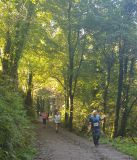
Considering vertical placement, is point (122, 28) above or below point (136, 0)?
below

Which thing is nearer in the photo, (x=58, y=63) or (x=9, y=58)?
(x=9, y=58)

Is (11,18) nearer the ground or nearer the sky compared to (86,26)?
nearer the ground

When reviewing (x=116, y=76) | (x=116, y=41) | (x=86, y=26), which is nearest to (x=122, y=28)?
(x=116, y=41)

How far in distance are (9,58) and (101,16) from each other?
1057cm

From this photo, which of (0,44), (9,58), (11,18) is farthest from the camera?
(0,44)

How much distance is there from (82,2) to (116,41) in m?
6.00

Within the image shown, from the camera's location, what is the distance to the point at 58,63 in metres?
40.4

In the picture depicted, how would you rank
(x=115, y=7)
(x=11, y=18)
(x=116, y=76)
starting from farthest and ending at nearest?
(x=116, y=76) < (x=115, y=7) < (x=11, y=18)

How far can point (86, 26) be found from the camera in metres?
33.7

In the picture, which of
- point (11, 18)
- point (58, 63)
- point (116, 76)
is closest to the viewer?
point (11, 18)

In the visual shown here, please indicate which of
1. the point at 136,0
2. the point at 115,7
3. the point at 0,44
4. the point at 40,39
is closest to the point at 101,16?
the point at 115,7

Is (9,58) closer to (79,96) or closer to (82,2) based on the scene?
(82,2)

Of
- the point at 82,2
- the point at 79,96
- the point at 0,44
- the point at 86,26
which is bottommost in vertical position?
the point at 79,96

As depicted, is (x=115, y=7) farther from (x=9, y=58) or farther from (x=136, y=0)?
(x=9, y=58)
